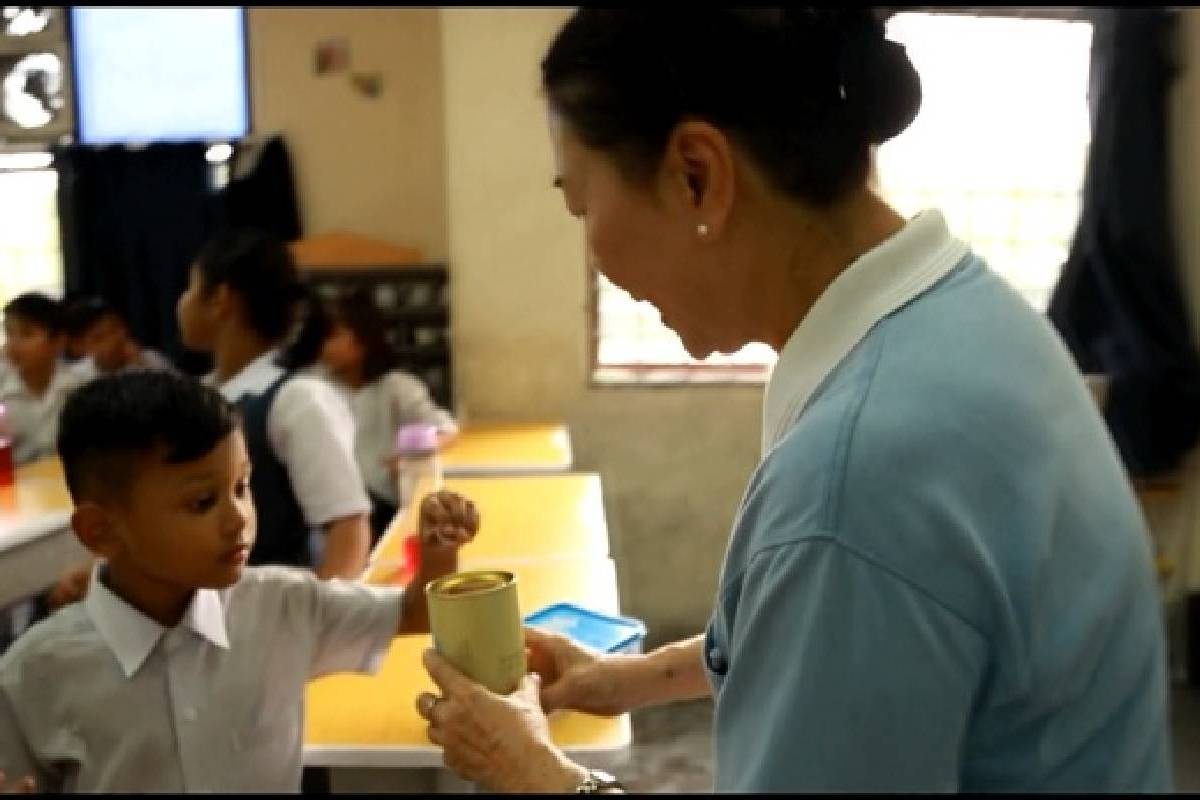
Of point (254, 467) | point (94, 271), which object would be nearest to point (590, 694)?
point (254, 467)

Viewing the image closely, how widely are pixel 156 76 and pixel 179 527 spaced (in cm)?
400

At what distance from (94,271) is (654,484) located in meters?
2.38

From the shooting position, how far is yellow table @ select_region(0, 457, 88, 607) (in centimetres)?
233

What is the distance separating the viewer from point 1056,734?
0.73 meters

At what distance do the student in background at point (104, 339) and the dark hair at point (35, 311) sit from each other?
7.2 inches

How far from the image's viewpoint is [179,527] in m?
1.39

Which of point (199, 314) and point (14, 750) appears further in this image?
point (199, 314)

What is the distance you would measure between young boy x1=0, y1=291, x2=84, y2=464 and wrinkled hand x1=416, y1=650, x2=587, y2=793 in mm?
2953

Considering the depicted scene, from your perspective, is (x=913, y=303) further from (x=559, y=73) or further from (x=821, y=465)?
(x=559, y=73)

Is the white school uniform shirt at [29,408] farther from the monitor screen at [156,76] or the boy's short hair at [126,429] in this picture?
the boy's short hair at [126,429]

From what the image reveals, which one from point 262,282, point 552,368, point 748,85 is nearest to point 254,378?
point 262,282

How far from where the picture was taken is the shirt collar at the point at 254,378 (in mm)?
2158

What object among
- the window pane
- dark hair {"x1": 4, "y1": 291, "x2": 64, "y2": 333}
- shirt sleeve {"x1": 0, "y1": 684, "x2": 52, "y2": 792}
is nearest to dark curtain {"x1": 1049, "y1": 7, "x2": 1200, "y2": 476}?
shirt sleeve {"x1": 0, "y1": 684, "x2": 52, "y2": 792}

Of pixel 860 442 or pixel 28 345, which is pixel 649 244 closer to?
pixel 860 442
